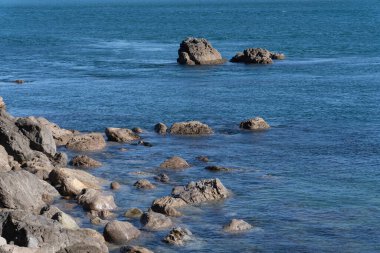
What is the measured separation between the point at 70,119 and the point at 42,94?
16.2 m

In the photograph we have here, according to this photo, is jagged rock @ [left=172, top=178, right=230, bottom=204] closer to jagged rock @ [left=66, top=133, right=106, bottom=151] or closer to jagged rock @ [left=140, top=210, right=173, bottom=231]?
jagged rock @ [left=140, top=210, right=173, bottom=231]

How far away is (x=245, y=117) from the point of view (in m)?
80.0

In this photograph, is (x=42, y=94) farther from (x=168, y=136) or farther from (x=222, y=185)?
(x=222, y=185)

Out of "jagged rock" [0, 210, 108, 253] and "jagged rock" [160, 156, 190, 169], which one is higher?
"jagged rock" [0, 210, 108, 253]

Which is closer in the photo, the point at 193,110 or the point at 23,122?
the point at 23,122

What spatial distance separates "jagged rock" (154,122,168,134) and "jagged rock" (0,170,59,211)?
81.6 feet

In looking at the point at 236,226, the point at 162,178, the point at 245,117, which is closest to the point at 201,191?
the point at 162,178

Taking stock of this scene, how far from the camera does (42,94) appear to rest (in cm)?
9344

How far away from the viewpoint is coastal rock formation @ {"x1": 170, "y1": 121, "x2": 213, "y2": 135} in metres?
71.7

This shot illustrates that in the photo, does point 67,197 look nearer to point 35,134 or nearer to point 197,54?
point 35,134

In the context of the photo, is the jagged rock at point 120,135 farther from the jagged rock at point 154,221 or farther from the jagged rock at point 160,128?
the jagged rock at point 154,221

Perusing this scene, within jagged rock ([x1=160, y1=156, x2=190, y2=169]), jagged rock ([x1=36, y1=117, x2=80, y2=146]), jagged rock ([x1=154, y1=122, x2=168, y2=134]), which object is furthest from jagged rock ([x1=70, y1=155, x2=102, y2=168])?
jagged rock ([x1=154, y1=122, x2=168, y2=134])

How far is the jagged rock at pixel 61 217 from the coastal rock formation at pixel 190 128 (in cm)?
2855

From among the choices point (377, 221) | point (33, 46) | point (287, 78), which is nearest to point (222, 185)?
point (377, 221)
